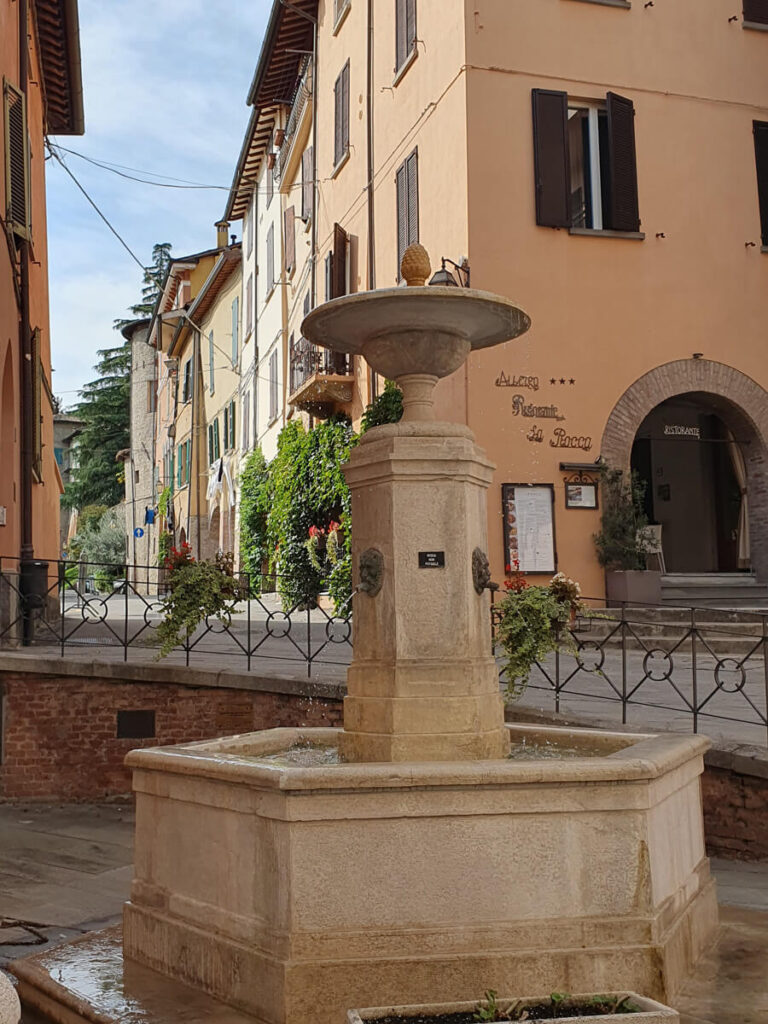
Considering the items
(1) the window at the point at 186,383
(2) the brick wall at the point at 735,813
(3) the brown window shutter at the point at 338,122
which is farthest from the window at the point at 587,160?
(1) the window at the point at 186,383

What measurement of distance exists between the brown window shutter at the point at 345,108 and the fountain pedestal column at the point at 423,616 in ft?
51.8

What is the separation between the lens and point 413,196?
1627cm

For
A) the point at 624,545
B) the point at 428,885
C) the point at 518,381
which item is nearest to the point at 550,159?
the point at 518,381

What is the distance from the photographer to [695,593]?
14531mm

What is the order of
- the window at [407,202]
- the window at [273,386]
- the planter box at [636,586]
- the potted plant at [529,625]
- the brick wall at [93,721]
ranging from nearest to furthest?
the potted plant at [529,625] → the brick wall at [93,721] → the planter box at [636,586] → the window at [407,202] → the window at [273,386]

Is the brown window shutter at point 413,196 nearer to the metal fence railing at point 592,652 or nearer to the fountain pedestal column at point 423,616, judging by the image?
the metal fence railing at point 592,652

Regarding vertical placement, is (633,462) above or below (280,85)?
below

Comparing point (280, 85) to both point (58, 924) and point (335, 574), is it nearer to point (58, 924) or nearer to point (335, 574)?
point (335, 574)

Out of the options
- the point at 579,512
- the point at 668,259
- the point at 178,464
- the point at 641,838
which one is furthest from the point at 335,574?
the point at 178,464

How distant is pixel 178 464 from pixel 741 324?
29.9m

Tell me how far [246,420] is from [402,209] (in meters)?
13.3

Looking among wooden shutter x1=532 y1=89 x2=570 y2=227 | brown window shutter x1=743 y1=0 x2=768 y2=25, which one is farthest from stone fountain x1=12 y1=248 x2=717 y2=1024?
brown window shutter x1=743 y1=0 x2=768 y2=25

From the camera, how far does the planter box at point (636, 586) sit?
45.8ft

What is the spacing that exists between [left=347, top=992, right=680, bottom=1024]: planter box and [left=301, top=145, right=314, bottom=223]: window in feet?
65.2
